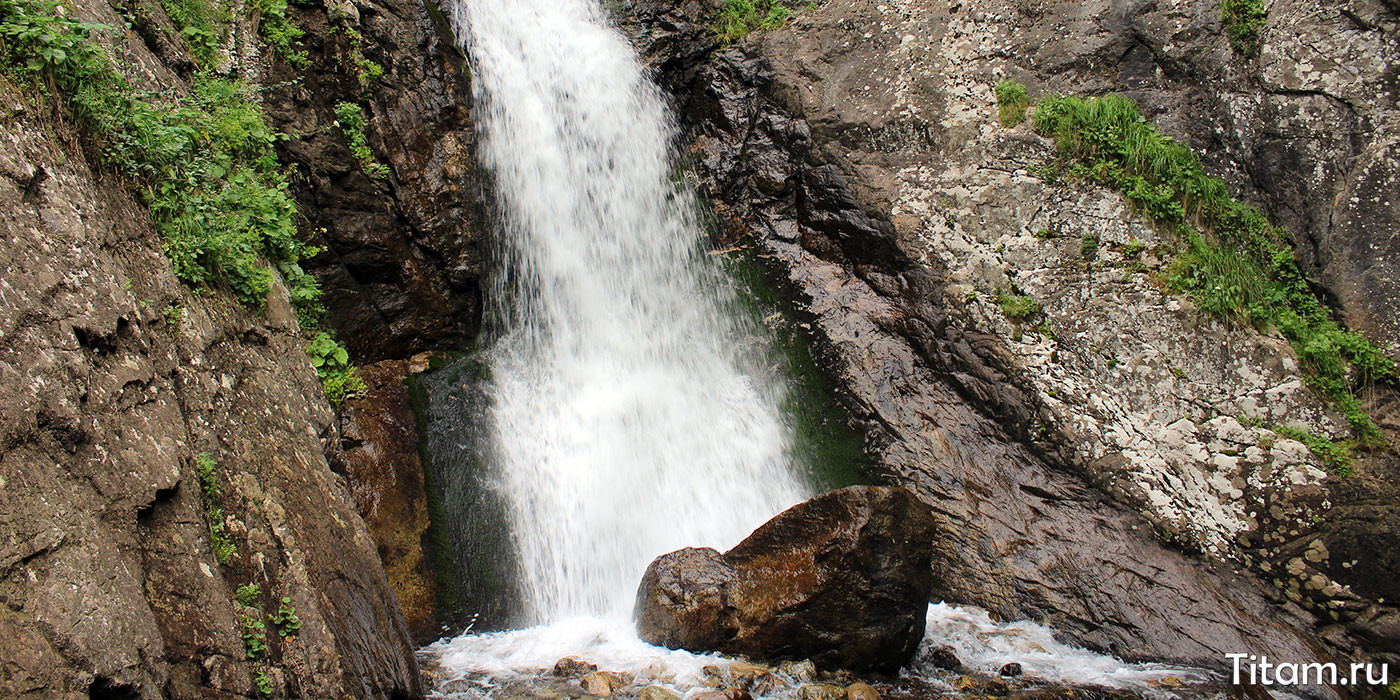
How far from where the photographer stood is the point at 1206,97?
720 cm

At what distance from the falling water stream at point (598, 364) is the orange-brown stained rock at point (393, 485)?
49 centimetres

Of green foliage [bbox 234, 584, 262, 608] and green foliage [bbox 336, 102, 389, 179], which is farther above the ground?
green foliage [bbox 336, 102, 389, 179]

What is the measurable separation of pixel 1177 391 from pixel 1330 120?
2.93 m

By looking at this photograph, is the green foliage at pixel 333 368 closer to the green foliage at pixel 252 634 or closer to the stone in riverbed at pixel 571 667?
the stone in riverbed at pixel 571 667

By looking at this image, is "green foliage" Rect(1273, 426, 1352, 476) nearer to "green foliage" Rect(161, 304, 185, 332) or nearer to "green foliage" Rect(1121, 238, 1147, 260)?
"green foliage" Rect(1121, 238, 1147, 260)

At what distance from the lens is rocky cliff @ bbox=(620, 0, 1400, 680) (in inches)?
220

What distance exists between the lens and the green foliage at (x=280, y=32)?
661 cm

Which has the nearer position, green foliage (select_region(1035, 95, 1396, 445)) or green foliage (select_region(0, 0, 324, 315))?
green foliage (select_region(0, 0, 324, 315))

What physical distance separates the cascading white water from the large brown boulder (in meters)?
0.90

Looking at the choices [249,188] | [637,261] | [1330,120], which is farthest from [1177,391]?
[249,188]

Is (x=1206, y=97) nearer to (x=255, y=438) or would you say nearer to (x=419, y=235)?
(x=419, y=235)

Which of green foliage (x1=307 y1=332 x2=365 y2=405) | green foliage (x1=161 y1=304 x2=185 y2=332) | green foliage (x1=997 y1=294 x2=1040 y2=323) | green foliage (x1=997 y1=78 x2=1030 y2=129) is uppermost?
green foliage (x1=997 y1=78 x2=1030 y2=129)

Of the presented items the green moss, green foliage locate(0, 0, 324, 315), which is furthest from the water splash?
green foliage locate(0, 0, 324, 315)

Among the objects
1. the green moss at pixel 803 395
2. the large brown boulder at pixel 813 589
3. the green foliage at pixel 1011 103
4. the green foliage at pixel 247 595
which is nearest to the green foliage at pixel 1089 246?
the green foliage at pixel 1011 103
